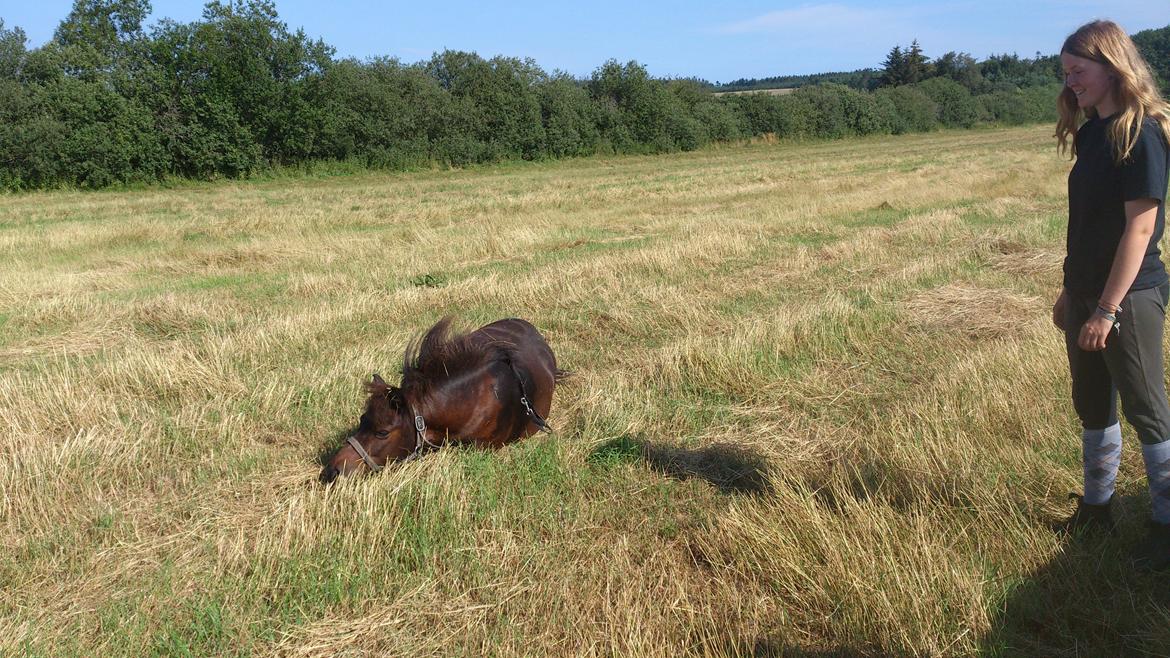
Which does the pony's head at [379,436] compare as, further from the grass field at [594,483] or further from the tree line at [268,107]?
the tree line at [268,107]

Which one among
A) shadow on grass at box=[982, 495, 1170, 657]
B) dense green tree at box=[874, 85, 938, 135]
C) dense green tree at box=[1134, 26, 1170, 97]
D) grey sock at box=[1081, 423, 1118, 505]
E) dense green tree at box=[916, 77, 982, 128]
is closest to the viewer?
shadow on grass at box=[982, 495, 1170, 657]

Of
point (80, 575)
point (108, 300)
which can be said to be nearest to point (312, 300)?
point (108, 300)

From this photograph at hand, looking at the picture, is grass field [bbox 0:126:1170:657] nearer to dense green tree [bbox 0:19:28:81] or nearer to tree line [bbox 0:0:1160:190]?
tree line [bbox 0:0:1160:190]

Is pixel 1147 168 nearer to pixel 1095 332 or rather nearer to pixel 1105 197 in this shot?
pixel 1105 197

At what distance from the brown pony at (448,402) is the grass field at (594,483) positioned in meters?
0.18

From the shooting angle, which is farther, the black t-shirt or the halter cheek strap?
the halter cheek strap

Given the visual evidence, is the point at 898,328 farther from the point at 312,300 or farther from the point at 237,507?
the point at 312,300

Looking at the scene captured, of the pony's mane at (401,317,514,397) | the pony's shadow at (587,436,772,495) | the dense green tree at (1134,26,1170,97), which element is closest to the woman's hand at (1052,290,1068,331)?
the pony's shadow at (587,436,772,495)

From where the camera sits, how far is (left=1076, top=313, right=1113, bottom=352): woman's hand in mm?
2908

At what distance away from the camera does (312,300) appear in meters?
8.94

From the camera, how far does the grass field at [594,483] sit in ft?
9.50

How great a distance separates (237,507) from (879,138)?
63410 mm

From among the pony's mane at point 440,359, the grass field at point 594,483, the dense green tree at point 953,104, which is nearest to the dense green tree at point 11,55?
the grass field at point 594,483

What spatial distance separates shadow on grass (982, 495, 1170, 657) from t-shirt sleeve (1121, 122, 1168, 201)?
4.76ft
